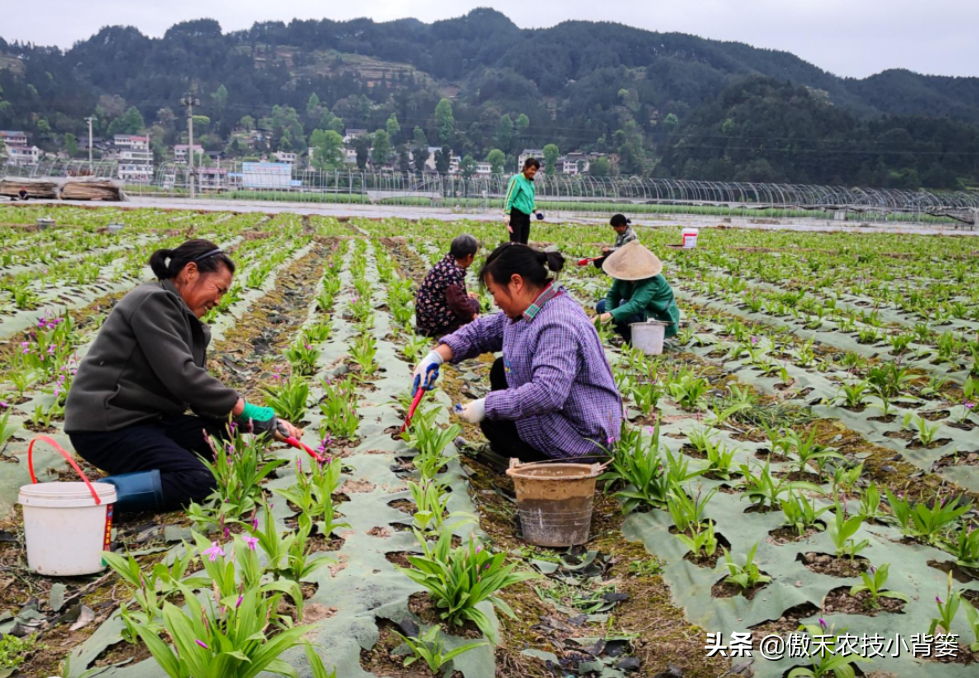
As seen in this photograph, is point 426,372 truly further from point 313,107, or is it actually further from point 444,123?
point 313,107

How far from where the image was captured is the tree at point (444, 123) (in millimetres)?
124062

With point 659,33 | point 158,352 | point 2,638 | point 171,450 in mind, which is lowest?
point 2,638

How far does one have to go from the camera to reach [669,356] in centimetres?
910

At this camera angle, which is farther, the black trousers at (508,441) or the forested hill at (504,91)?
the forested hill at (504,91)

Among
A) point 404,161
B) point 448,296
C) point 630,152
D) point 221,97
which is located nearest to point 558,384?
point 448,296

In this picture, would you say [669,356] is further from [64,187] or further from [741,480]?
[64,187]

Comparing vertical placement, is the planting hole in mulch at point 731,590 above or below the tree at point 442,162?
below

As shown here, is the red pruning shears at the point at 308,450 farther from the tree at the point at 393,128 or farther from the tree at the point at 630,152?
the tree at the point at 393,128

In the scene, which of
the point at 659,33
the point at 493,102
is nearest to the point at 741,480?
the point at 493,102

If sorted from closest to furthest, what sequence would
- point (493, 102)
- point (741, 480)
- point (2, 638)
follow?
point (2, 638) → point (741, 480) → point (493, 102)

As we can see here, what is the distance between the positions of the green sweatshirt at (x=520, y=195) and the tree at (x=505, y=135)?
11320 centimetres

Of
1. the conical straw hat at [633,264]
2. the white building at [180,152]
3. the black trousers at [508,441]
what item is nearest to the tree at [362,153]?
the white building at [180,152]

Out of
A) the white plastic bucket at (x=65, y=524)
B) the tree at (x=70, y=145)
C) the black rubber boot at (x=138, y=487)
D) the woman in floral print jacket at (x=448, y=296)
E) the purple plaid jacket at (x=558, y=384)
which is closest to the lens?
the white plastic bucket at (x=65, y=524)

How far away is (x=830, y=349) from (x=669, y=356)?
1771mm
